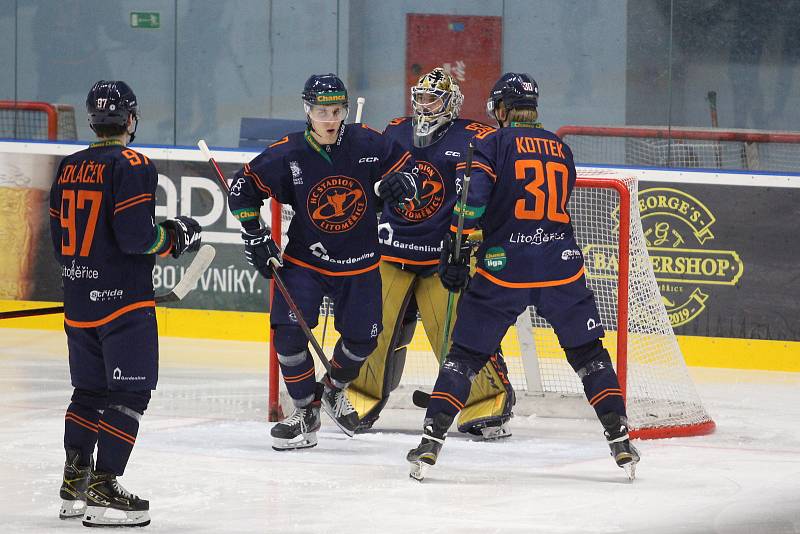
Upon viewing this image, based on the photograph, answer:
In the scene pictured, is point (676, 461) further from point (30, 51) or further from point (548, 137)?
point (30, 51)

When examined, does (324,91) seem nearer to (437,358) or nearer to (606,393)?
(437,358)

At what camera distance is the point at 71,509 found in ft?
13.3

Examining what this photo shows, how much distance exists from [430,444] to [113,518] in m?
1.09

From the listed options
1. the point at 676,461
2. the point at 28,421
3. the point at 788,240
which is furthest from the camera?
the point at 788,240

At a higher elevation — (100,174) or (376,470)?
(100,174)

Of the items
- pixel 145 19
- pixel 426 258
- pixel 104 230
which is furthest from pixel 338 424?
pixel 145 19

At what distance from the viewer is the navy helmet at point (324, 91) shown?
196 inches

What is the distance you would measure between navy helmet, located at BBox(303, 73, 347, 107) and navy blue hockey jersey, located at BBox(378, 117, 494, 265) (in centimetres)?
36

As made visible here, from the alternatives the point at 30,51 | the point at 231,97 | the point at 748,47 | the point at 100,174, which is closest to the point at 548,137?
the point at 100,174

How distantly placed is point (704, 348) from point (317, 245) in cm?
252

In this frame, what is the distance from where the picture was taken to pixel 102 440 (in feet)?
12.8

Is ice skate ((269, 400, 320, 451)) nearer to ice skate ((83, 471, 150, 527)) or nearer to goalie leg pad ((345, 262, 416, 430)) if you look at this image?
goalie leg pad ((345, 262, 416, 430))

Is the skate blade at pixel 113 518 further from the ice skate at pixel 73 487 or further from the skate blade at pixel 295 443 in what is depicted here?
the skate blade at pixel 295 443

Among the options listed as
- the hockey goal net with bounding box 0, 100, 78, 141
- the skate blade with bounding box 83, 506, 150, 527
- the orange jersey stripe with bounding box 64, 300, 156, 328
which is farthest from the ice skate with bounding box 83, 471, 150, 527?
the hockey goal net with bounding box 0, 100, 78, 141
